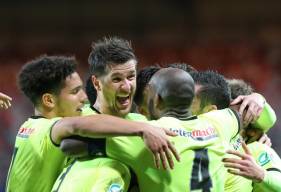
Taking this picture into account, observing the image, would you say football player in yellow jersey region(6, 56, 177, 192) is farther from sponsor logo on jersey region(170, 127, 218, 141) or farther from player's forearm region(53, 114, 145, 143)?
sponsor logo on jersey region(170, 127, 218, 141)

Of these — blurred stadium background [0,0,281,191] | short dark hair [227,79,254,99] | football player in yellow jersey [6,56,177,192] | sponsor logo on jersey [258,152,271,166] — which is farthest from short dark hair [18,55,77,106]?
blurred stadium background [0,0,281,191]

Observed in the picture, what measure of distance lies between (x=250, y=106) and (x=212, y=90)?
22 centimetres

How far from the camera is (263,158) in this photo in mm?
4270

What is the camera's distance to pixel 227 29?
1104 cm

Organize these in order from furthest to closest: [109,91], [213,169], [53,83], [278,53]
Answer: [278,53] → [53,83] → [109,91] → [213,169]

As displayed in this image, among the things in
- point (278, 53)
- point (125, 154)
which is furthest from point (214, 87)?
point (278, 53)

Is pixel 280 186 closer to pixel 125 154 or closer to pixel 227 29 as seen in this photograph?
pixel 125 154

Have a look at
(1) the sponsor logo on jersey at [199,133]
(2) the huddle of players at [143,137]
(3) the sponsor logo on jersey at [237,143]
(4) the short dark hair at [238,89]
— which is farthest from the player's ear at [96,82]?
(4) the short dark hair at [238,89]

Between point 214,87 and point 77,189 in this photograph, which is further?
point 214,87

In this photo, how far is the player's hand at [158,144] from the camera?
135 inches

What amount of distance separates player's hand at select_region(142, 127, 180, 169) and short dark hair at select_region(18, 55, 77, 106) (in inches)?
47.9

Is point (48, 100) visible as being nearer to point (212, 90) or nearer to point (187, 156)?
point (212, 90)

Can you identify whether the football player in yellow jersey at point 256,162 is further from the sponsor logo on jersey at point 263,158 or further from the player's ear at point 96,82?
the player's ear at point 96,82

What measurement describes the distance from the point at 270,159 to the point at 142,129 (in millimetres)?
1084
